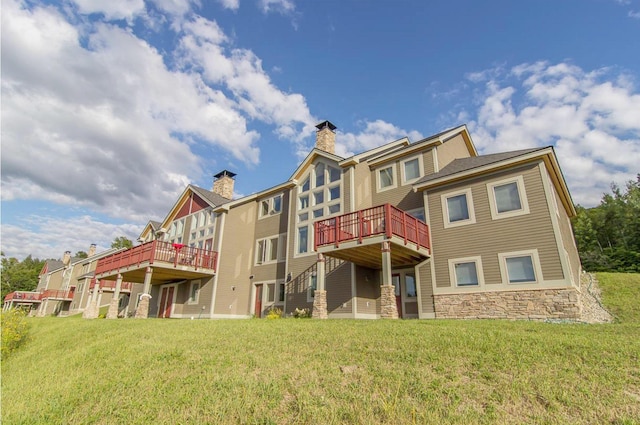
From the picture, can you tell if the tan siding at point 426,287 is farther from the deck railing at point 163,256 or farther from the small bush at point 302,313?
the deck railing at point 163,256

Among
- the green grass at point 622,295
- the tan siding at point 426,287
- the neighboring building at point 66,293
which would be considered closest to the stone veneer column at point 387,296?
the tan siding at point 426,287

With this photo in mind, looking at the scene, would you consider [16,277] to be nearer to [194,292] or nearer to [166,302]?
[166,302]

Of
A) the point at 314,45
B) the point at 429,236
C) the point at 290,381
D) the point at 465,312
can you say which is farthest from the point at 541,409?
the point at 314,45

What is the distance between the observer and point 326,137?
67.4ft

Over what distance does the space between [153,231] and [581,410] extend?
33311mm

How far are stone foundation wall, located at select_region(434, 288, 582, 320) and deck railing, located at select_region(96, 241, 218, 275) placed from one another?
14778 mm

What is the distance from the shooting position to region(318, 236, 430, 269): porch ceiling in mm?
12578

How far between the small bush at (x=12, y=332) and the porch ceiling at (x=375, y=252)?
11.3 m

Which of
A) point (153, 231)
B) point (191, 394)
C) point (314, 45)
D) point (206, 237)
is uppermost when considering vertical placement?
point (314, 45)

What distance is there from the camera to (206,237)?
24016mm

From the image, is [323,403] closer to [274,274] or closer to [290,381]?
[290,381]

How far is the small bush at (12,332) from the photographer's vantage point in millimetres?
11133

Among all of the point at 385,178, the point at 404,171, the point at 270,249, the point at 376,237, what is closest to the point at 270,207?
the point at 270,249

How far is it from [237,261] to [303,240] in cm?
581
